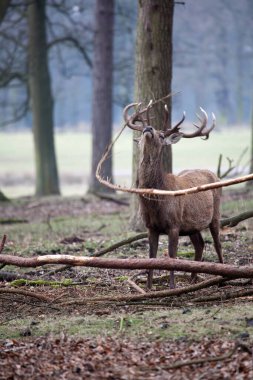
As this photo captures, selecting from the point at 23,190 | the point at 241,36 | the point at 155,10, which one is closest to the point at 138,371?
the point at 155,10

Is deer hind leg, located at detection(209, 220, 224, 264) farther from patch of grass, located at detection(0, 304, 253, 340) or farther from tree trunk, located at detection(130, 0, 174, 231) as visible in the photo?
tree trunk, located at detection(130, 0, 174, 231)

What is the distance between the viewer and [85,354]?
7387mm

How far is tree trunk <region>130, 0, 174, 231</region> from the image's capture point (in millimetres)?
14198

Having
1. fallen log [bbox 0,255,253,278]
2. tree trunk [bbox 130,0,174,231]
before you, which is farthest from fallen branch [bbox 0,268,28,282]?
tree trunk [bbox 130,0,174,231]

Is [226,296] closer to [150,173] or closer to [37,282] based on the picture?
[150,173]

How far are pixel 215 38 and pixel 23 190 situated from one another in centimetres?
3815

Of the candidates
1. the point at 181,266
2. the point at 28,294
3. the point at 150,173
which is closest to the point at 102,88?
the point at 150,173

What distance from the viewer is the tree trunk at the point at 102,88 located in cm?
2511

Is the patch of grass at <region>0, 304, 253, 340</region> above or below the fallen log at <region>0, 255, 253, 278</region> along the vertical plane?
below

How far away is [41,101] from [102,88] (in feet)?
10.0

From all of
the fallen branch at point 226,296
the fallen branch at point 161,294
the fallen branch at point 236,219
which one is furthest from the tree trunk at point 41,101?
the fallen branch at point 226,296

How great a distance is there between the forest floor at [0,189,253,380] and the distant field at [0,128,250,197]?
81.5 ft

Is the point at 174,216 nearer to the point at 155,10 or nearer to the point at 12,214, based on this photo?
the point at 155,10

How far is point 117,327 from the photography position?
26.2 ft
